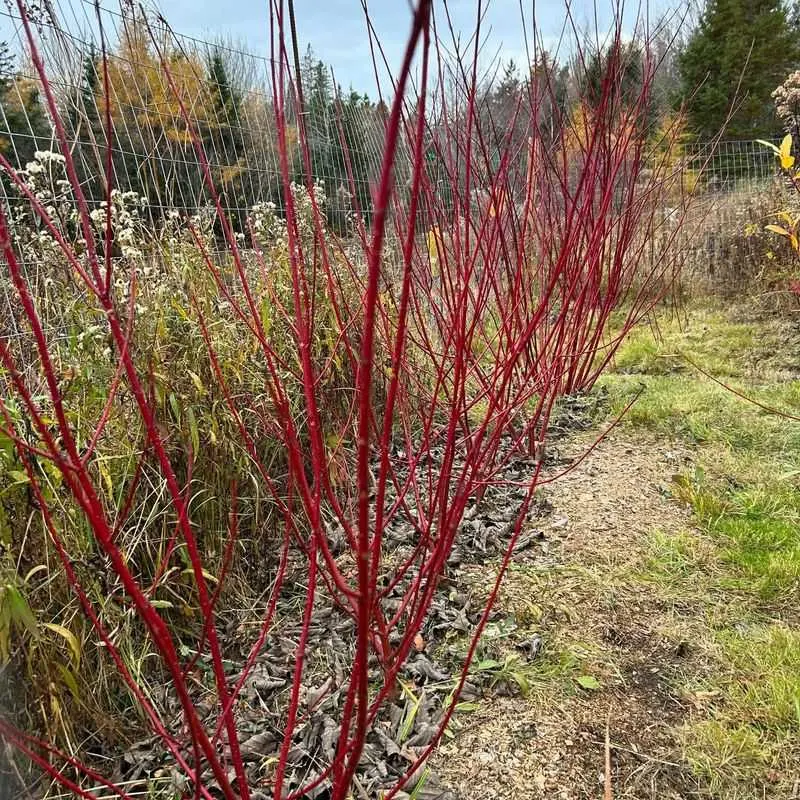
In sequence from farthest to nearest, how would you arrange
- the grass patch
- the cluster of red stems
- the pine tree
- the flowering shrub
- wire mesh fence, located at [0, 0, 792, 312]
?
the pine tree, the flowering shrub, wire mesh fence, located at [0, 0, 792, 312], the grass patch, the cluster of red stems

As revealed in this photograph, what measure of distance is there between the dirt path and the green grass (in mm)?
67

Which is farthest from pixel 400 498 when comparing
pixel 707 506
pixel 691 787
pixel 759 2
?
pixel 759 2

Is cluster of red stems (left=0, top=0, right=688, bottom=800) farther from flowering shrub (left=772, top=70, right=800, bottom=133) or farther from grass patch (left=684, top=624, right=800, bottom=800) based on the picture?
flowering shrub (left=772, top=70, right=800, bottom=133)

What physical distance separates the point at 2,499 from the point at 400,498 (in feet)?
2.86

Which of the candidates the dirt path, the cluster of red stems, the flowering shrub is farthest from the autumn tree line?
the dirt path

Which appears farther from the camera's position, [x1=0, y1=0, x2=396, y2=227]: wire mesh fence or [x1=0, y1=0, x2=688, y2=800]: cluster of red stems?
[x1=0, y1=0, x2=396, y2=227]: wire mesh fence

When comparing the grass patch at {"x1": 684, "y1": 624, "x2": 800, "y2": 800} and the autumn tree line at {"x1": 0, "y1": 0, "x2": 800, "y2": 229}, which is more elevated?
the autumn tree line at {"x1": 0, "y1": 0, "x2": 800, "y2": 229}

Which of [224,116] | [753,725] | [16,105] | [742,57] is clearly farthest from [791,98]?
[742,57]

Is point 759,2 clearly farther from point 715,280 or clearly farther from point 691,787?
point 691,787

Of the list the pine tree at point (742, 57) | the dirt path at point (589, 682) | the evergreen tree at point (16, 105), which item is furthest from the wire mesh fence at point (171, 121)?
the pine tree at point (742, 57)

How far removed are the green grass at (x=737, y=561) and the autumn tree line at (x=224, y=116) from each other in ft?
5.00

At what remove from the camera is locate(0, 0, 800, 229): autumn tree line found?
204cm

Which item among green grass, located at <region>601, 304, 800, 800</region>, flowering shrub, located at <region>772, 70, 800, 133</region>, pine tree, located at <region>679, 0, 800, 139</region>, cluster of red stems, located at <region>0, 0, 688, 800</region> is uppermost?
pine tree, located at <region>679, 0, 800, 139</region>

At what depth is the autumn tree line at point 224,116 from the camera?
2.04 metres
